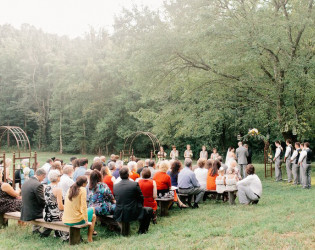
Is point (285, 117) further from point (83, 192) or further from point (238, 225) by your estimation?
point (83, 192)

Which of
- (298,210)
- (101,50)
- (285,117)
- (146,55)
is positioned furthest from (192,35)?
(101,50)

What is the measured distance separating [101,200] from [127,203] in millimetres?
649

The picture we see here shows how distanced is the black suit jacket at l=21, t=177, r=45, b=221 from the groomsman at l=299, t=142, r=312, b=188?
8.75 m

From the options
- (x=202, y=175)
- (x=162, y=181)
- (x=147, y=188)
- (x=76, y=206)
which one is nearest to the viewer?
(x=76, y=206)

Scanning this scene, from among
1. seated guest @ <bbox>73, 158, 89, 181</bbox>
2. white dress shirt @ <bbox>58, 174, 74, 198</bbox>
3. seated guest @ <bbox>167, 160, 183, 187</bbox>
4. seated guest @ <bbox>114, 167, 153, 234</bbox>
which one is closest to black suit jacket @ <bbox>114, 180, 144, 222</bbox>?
seated guest @ <bbox>114, 167, 153, 234</bbox>

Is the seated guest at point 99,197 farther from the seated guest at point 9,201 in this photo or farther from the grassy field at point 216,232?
the seated guest at point 9,201

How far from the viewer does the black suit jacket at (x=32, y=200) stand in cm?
602

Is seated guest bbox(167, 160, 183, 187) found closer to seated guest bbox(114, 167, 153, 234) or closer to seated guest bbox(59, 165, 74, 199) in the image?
seated guest bbox(114, 167, 153, 234)

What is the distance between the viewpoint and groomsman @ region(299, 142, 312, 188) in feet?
36.7

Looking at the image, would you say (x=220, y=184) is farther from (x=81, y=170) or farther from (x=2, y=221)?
(x=2, y=221)

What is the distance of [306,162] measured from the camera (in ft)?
36.7

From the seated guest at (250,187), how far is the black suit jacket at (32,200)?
4.93 meters

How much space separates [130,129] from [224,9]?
63.9 feet

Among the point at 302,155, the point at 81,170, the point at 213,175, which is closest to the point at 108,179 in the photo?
the point at 81,170
